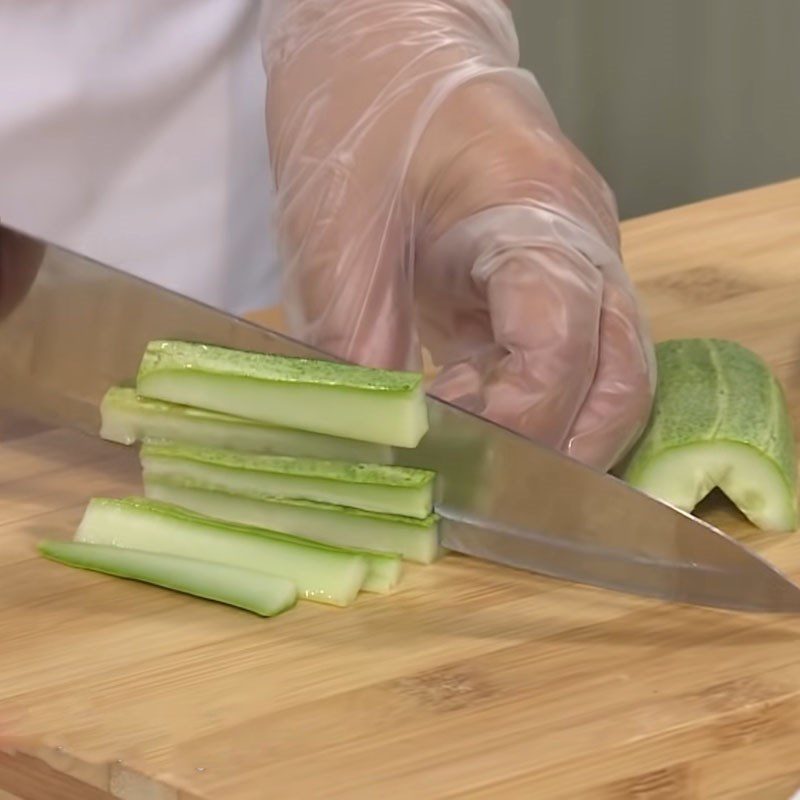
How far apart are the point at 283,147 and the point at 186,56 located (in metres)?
→ 0.29

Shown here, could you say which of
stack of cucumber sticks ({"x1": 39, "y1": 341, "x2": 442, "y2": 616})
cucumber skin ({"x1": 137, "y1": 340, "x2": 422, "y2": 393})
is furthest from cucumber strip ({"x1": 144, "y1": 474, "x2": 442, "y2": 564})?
cucumber skin ({"x1": 137, "y1": 340, "x2": 422, "y2": 393})

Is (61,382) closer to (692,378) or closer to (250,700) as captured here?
(250,700)

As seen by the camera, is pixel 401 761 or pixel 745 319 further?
pixel 745 319

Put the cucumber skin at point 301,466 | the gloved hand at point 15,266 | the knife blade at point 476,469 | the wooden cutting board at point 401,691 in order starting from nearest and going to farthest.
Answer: the wooden cutting board at point 401,691 < the knife blade at point 476,469 < the cucumber skin at point 301,466 < the gloved hand at point 15,266

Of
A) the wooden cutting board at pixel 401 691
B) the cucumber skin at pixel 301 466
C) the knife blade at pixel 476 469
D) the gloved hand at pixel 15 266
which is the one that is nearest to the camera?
the wooden cutting board at pixel 401 691

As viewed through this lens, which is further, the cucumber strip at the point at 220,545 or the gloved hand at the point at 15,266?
the gloved hand at the point at 15,266

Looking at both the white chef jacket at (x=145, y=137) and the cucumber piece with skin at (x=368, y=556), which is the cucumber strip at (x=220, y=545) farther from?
the white chef jacket at (x=145, y=137)

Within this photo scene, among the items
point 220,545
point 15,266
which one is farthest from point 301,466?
point 15,266

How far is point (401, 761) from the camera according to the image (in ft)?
4.45

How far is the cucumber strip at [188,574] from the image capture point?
1.59m

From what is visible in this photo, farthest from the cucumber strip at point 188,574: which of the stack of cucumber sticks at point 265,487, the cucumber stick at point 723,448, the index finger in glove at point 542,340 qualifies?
the cucumber stick at point 723,448

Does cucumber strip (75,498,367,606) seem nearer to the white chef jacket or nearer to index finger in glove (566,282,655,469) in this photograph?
index finger in glove (566,282,655,469)

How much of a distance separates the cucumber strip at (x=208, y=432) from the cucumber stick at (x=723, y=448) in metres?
0.29

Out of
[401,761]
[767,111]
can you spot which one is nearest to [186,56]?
[401,761]
